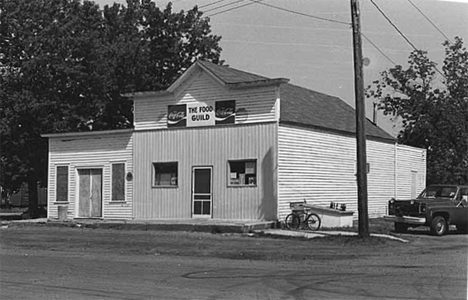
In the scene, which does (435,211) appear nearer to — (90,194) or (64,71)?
(90,194)

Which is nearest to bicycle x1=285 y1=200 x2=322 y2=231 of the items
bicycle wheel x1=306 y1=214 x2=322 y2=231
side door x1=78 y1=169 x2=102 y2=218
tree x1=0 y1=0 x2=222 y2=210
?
bicycle wheel x1=306 y1=214 x2=322 y2=231

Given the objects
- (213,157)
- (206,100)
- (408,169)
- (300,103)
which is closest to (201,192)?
(213,157)

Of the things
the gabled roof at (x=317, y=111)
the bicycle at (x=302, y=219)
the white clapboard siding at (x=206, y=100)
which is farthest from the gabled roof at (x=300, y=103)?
the bicycle at (x=302, y=219)

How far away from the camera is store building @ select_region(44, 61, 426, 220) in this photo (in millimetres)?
25766

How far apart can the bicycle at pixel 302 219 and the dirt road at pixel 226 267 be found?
3484 millimetres

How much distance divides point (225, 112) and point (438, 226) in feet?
29.7

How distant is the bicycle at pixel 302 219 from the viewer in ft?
80.5

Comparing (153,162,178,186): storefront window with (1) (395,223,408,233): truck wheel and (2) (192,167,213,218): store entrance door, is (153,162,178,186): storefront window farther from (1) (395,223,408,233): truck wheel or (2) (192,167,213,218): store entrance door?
(1) (395,223,408,233): truck wheel

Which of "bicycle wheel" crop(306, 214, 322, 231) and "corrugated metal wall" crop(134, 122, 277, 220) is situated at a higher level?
"corrugated metal wall" crop(134, 122, 277, 220)

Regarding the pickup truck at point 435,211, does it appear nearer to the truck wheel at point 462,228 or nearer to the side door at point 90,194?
the truck wheel at point 462,228

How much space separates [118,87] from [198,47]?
6.83m

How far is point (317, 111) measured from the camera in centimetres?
3041

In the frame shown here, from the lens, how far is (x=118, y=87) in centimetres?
→ 4059

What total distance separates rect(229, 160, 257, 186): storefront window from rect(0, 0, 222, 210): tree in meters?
→ 12.7
